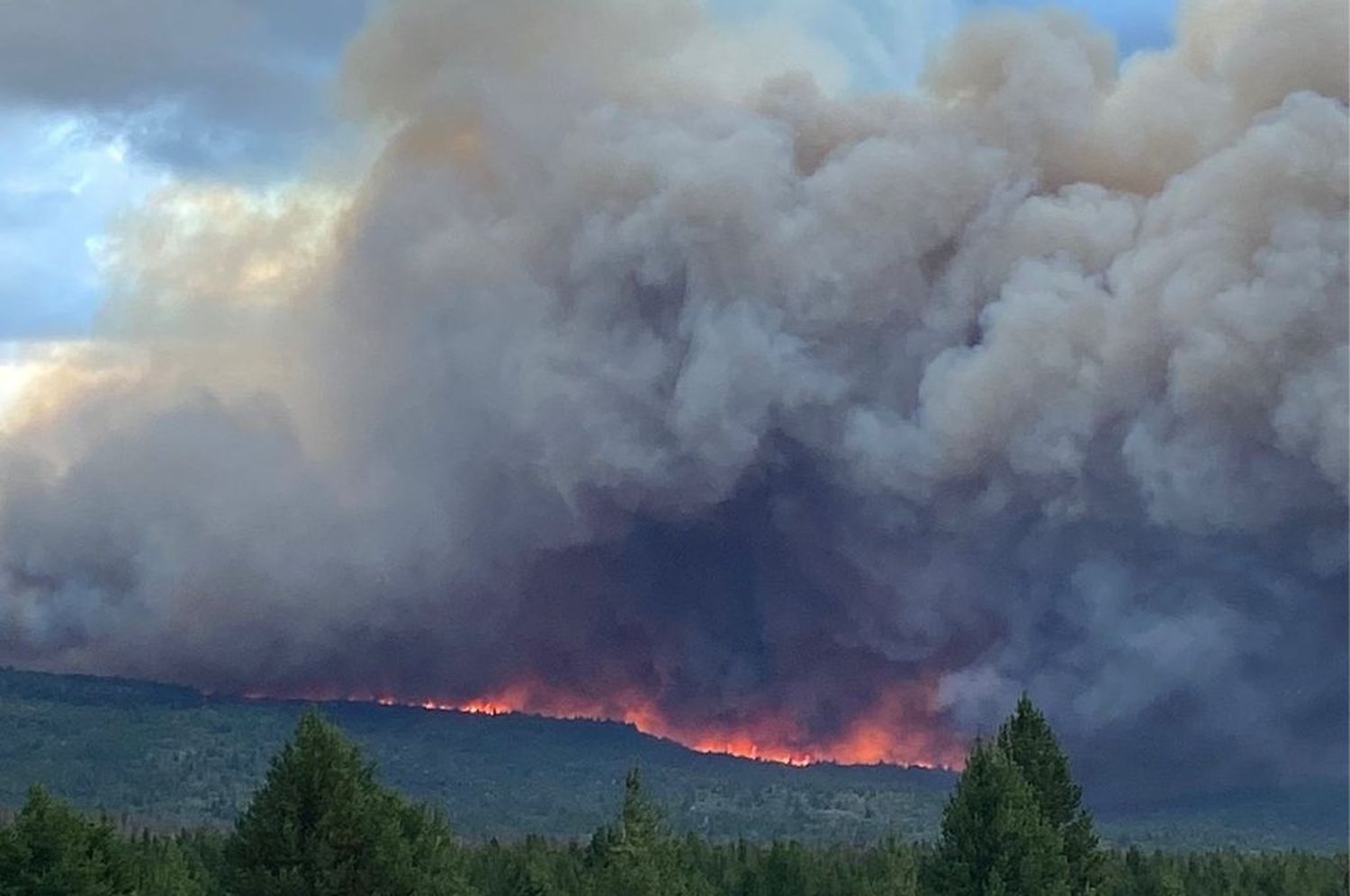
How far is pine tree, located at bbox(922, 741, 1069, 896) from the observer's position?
38031mm

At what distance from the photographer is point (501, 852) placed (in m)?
78.2

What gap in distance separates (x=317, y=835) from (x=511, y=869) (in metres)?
39.4

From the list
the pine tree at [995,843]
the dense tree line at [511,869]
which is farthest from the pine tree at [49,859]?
the pine tree at [995,843]

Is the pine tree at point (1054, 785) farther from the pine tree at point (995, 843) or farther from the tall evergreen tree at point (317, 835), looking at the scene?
the tall evergreen tree at point (317, 835)

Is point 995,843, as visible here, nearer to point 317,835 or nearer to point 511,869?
point 317,835

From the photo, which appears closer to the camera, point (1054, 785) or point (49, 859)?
point (49, 859)

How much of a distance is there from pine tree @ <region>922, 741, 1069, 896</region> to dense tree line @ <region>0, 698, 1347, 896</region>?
0.12 ft

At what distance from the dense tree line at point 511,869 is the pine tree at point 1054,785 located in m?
0.04

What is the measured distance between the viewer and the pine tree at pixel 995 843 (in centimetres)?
3803

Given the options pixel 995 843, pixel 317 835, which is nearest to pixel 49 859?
pixel 317 835

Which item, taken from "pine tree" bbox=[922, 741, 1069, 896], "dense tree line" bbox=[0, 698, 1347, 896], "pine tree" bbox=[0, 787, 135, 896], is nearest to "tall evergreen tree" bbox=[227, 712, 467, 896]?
"dense tree line" bbox=[0, 698, 1347, 896]

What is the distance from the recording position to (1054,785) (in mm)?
41812

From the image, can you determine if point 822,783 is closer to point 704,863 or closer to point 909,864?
point 704,863

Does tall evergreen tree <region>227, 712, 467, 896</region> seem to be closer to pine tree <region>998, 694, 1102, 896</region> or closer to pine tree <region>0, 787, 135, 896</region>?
pine tree <region>0, 787, 135, 896</region>
